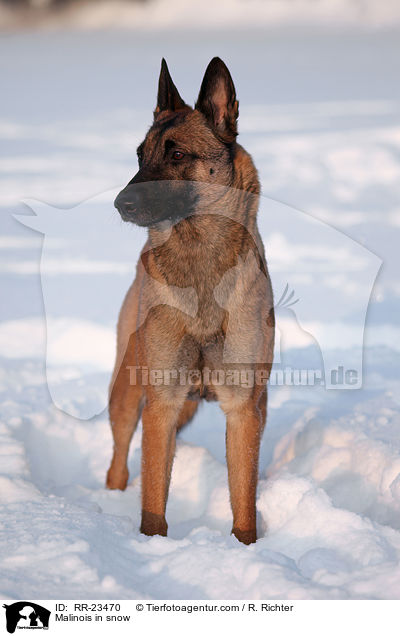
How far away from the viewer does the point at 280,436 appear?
19.9 ft

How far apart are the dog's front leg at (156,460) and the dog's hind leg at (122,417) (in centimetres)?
88

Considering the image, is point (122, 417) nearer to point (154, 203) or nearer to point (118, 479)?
point (118, 479)

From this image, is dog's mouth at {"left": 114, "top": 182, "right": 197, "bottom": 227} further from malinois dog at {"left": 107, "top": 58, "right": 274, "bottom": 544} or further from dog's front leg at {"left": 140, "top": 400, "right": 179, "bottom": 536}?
dog's front leg at {"left": 140, "top": 400, "right": 179, "bottom": 536}

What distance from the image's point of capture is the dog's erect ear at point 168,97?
445 centimetres

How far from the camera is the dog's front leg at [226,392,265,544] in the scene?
167 inches

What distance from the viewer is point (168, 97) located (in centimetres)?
446

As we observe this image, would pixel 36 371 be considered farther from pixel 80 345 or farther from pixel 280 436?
pixel 280 436

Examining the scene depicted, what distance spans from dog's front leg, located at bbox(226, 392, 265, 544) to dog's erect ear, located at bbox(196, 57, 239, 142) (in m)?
1.50
